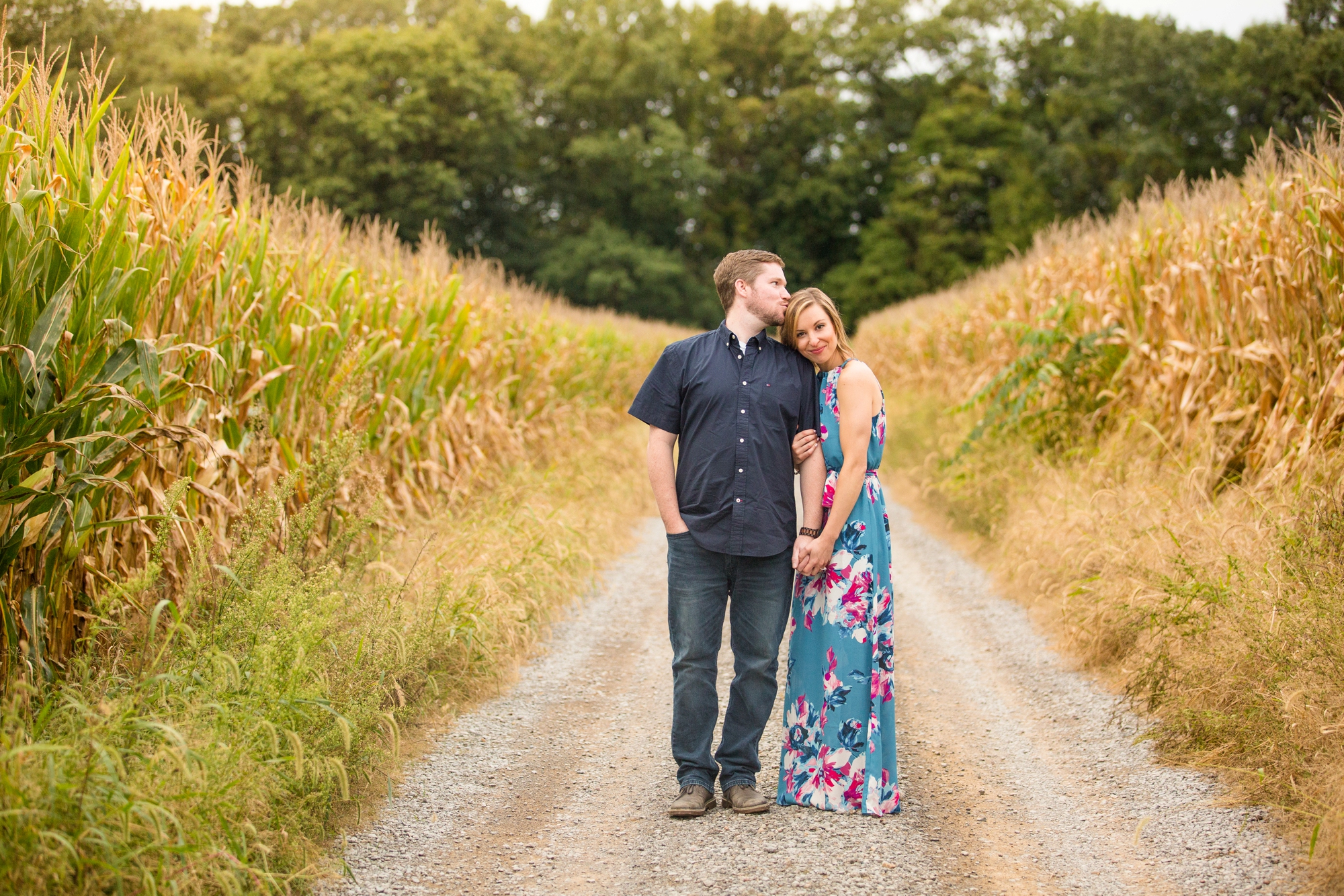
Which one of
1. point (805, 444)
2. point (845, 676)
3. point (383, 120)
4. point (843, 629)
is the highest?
point (383, 120)

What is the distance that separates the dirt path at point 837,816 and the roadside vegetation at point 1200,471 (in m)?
0.26

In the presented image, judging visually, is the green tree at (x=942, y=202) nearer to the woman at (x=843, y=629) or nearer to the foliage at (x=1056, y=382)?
the foliage at (x=1056, y=382)

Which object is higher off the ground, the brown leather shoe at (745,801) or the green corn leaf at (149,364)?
the green corn leaf at (149,364)

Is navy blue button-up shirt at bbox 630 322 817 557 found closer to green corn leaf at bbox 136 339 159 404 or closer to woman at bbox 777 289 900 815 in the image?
woman at bbox 777 289 900 815

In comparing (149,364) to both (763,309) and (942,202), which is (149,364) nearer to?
(763,309)

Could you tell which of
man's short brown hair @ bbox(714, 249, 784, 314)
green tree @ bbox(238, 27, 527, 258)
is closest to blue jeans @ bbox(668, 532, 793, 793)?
man's short brown hair @ bbox(714, 249, 784, 314)

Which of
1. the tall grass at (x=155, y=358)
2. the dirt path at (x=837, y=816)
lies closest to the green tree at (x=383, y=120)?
the tall grass at (x=155, y=358)

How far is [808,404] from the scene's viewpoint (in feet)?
11.4

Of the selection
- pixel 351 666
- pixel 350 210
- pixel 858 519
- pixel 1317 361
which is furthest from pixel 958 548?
pixel 350 210

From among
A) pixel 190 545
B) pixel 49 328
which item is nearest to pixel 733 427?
pixel 49 328

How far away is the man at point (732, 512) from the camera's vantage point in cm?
332

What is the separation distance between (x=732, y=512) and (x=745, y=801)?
1.03 m

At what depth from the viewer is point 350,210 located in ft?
102

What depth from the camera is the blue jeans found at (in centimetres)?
336
